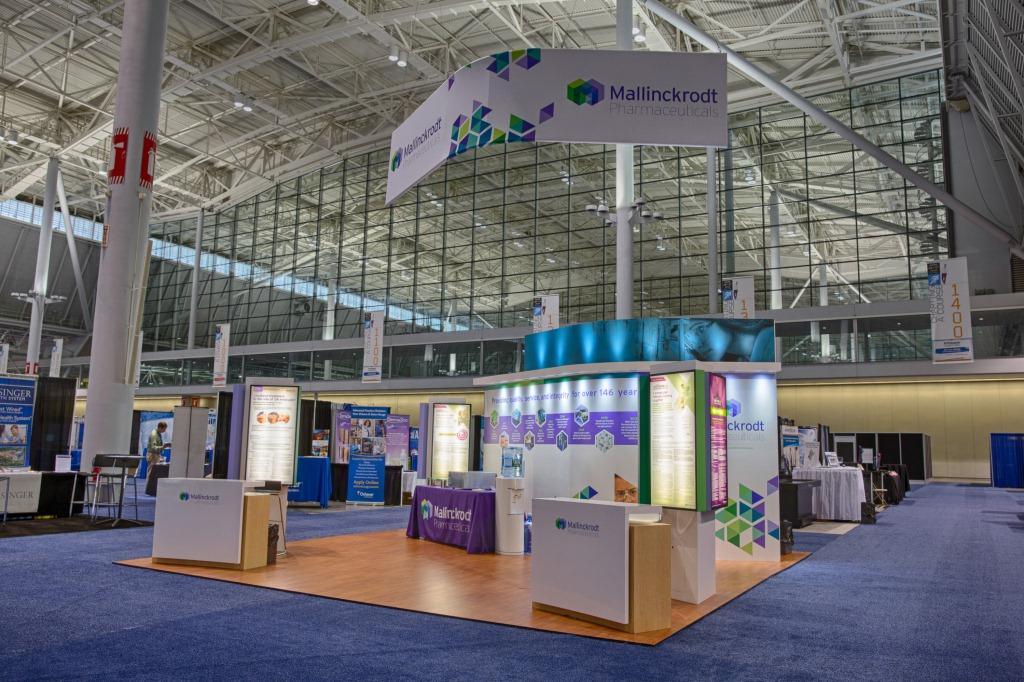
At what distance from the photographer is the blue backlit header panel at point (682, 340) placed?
9430mm

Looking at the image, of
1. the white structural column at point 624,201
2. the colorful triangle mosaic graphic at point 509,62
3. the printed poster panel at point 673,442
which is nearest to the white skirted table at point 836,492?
the white structural column at point 624,201

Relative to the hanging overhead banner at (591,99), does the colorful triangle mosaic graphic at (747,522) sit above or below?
below

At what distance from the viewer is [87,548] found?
8.70 m

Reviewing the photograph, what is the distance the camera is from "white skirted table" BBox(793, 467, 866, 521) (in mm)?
13461

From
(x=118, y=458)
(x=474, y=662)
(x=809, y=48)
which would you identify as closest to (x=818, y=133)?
(x=809, y=48)

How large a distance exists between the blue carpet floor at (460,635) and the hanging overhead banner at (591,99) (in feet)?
10.1

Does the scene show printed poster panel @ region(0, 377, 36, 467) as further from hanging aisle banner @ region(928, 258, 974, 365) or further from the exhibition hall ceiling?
Answer: hanging aisle banner @ region(928, 258, 974, 365)

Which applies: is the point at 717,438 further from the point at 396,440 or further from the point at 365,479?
the point at 396,440

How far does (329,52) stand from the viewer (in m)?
24.6

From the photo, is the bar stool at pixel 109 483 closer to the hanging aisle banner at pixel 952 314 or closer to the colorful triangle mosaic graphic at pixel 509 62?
the colorful triangle mosaic graphic at pixel 509 62

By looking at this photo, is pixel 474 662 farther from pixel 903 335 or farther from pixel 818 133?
pixel 818 133

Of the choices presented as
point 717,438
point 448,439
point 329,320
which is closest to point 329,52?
point 329,320

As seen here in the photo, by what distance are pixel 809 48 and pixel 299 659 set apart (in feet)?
81.2

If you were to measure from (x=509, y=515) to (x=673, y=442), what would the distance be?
3.02 meters
